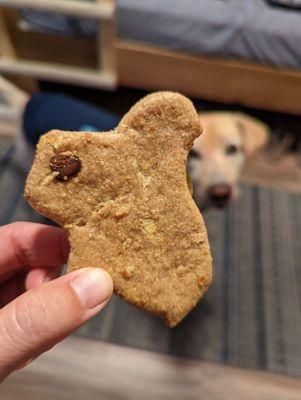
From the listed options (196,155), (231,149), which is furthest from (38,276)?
(231,149)

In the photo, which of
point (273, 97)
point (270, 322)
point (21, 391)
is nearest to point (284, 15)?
point (273, 97)

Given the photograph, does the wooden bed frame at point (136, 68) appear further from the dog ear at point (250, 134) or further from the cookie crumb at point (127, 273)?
the cookie crumb at point (127, 273)

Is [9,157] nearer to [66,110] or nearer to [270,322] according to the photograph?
[66,110]

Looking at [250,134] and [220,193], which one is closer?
[220,193]

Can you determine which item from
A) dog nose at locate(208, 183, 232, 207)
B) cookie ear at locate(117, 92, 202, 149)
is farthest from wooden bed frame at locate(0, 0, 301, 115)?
cookie ear at locate(117, 92, 202, 149)

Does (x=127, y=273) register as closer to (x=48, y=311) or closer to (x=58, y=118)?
(x=48, y=311)
